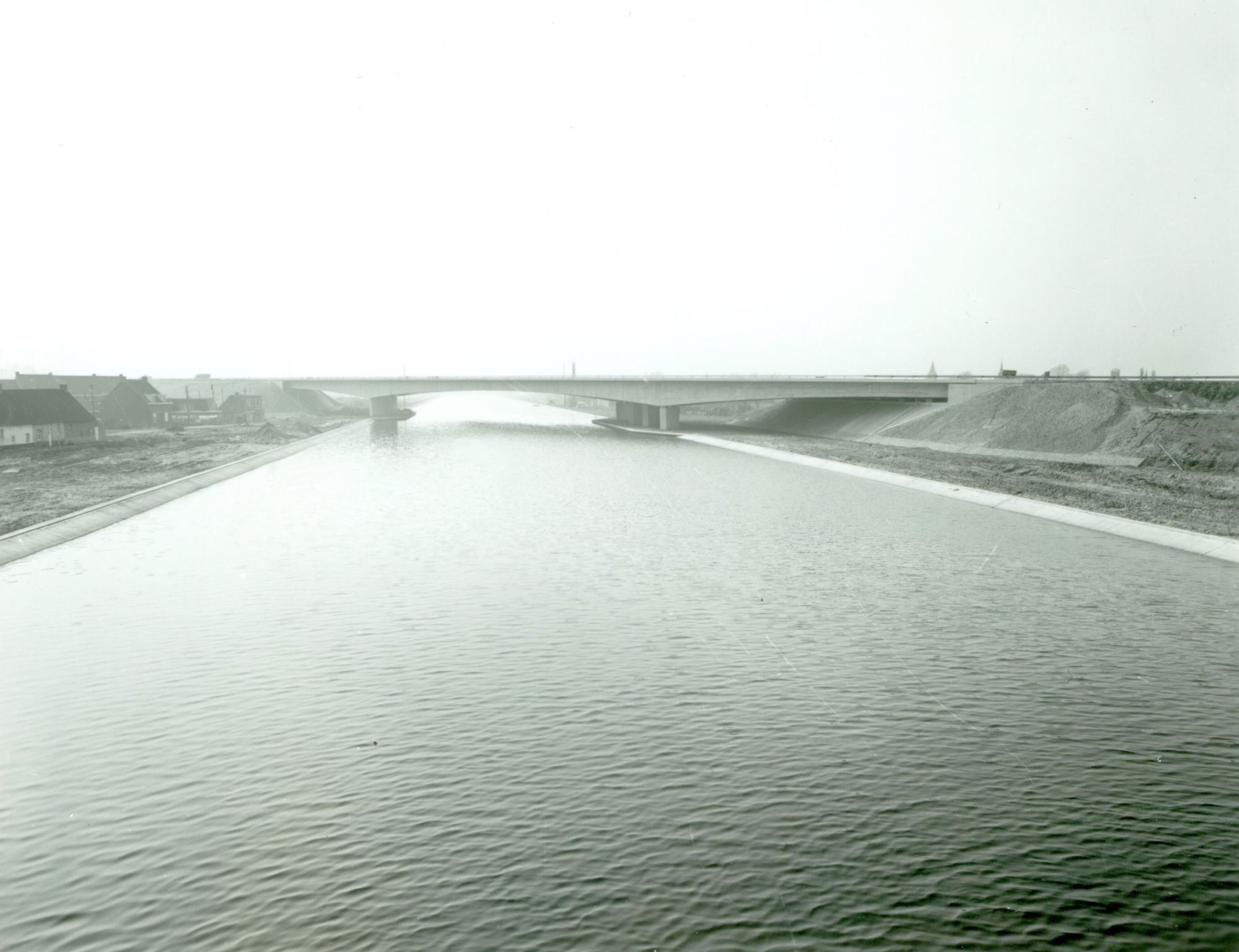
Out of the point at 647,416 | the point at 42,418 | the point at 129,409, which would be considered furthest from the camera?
the point at 647,416

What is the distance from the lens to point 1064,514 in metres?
40.2

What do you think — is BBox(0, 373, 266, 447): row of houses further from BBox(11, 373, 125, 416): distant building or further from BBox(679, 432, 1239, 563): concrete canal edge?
BBox(679, 432, 1239, 563): concrete canal edge

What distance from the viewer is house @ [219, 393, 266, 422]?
128000mm

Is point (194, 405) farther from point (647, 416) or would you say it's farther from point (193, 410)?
point (647, 416)

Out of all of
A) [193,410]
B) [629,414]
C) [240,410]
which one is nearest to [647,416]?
[629,414]

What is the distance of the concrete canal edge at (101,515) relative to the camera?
3297 cm

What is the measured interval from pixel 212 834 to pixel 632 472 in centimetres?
5329

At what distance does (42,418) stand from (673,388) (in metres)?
64.9

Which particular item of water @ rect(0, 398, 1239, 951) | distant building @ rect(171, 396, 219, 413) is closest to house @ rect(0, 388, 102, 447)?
distant building @ rect(171, 396, 219, 413)

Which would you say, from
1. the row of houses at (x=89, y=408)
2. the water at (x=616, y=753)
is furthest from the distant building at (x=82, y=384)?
the water at (x=616, y=753)

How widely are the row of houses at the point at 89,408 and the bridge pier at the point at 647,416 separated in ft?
170

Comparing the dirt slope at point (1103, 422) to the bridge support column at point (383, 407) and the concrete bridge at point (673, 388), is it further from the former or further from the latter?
the bridge support column at point (383, 407)

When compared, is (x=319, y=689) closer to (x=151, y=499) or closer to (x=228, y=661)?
(x=228, y=661)

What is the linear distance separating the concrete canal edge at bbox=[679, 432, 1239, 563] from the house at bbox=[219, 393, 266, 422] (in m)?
88.6
